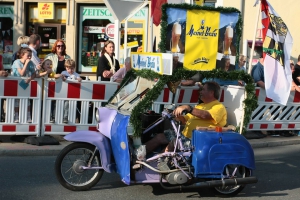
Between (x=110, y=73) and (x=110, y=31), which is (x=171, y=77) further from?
→ (x=110, y=31)

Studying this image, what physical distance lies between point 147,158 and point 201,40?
5.09 feet

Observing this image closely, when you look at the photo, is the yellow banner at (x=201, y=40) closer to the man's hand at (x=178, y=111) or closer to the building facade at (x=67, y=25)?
the man's hand at (x=178, y=111)

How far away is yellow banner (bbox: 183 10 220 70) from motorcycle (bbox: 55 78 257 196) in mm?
660

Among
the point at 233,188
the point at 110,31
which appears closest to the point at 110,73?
the point at 233,188

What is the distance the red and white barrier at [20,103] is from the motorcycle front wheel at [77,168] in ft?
10.9

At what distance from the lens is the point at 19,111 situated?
9922 millimetres

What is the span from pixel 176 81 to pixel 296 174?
2968 mm

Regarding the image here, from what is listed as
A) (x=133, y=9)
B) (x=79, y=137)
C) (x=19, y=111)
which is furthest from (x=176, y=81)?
(x=133, y=9)

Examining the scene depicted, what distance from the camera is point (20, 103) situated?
32.5ft

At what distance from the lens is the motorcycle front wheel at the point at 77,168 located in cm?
672

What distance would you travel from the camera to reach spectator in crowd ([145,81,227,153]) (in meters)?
6.71

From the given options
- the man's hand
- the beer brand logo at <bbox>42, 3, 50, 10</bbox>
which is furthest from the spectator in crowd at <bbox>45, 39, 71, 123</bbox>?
the beer brand logo at <bbox>42, 3, 50, 10</bbox>

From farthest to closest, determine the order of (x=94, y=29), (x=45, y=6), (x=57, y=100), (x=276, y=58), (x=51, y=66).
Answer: (x=94, y=29)
(x=45, y=6)
(x=51, y=66)
(x=57, y=100)
(x=276, y=58)

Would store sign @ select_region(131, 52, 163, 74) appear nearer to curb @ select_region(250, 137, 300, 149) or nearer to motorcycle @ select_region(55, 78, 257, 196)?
motorcycle @ select_region(55, 78, 257, 196)
